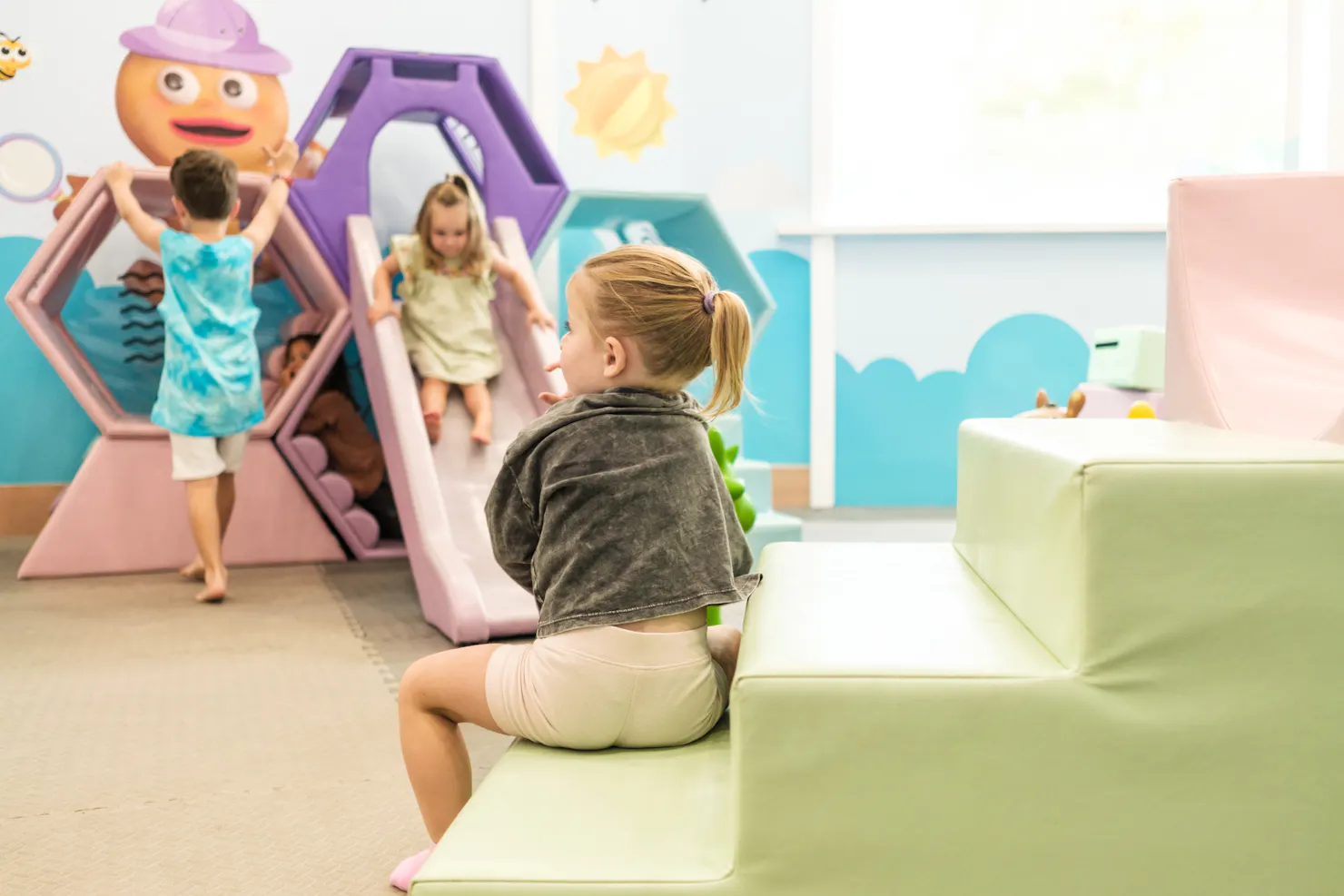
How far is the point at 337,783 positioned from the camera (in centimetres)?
155

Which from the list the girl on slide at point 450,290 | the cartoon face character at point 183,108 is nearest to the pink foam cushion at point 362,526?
the girl on slide at point 450,290

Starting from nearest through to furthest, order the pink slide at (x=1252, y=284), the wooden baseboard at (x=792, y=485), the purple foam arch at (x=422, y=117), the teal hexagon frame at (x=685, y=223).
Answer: the pink slide at (x=1252, y=284) → the purple foam arch at (x=422, y=117) → the teal hexagon frame at (x=685, y=223) → the wooden baseboard at (x=792, y=485)

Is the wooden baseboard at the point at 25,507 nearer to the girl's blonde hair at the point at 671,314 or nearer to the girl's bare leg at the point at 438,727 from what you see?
the girl's bare leg at the point at 438,727

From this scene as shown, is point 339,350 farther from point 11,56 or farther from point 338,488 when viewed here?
point 11,56

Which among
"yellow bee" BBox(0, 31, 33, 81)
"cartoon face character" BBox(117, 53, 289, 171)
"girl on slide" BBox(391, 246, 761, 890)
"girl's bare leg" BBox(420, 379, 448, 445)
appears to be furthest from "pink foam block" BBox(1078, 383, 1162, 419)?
"yellow bee" BBox(0, 31, 33, 81)

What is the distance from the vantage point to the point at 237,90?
355 centimetres

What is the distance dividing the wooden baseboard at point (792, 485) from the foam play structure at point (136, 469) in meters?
1.65

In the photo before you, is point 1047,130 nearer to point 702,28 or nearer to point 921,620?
point 702,28

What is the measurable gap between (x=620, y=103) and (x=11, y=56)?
1.90 metres

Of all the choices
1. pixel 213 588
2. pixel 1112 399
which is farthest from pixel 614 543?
pixel 1112 399

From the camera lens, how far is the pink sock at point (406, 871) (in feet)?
4.03

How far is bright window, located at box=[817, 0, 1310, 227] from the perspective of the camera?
426cm

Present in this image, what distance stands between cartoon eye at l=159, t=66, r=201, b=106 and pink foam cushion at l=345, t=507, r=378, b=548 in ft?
4.52

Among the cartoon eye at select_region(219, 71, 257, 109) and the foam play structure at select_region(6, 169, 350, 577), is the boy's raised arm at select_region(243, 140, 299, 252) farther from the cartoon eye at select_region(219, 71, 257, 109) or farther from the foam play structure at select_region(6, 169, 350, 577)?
the cartoon eye at select_region(219, 71, 257, 109)
